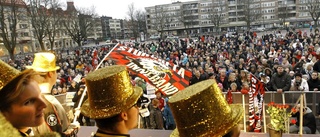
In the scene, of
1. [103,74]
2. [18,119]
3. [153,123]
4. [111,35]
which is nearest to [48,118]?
[103,74]

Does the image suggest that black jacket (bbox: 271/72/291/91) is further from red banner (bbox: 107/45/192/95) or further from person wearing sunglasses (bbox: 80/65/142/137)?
person wearing sunglasses (bbox: 80/65/142/137)

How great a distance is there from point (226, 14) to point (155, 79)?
112 m

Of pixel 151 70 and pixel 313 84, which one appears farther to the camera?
pixel 313 84

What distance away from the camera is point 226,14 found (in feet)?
371

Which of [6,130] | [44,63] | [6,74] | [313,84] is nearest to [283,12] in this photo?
[313,84]

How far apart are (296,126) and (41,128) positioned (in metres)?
5.39

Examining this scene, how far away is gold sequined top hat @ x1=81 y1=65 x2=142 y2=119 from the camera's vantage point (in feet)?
8.39

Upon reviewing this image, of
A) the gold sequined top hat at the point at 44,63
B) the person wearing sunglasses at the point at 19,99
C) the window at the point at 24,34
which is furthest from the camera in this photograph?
the window at the point at 24,34

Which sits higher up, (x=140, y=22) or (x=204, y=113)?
(x=140, y=22)

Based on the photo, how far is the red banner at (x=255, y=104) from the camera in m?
5.93

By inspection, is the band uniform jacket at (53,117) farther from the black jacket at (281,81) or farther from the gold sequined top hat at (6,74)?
the black jacket at (281,81)

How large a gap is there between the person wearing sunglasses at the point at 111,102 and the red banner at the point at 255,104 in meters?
3.94

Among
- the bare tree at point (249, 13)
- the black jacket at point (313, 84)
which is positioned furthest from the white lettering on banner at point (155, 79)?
the bare tree at point (249, 13)

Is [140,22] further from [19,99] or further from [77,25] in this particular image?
[19,99]
